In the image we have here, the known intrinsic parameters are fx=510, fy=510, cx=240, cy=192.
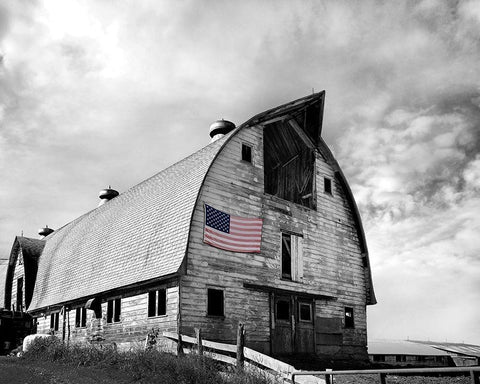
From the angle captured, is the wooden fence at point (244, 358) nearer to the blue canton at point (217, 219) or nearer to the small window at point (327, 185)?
the blue canton at point (217, 219)

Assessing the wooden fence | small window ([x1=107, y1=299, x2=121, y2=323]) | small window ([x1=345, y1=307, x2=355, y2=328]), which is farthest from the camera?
small window ([x1=345, y1=307, x2=355, y2=328])

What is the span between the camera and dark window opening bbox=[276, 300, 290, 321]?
775 inches

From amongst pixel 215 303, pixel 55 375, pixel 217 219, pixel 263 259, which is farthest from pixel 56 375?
pixel 263 259

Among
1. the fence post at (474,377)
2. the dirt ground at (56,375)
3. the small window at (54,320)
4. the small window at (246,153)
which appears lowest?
the dirt ground at (56,375)

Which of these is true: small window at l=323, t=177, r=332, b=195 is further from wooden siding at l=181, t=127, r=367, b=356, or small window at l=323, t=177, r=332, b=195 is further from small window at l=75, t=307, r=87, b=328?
small window at l=75, t=307, r=87, b=328

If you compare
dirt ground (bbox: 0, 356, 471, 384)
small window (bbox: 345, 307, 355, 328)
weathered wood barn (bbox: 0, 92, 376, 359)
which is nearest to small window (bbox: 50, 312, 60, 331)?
weathered wood barn (bbox: 0, 92, 376, 359)

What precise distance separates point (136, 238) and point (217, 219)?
3964 millimetres

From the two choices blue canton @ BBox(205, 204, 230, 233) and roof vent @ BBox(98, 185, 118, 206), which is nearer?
blue canton @ BBox(205, 204, 230, 233)

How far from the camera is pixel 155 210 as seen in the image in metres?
20.6

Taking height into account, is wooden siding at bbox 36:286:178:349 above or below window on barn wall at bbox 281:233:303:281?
below

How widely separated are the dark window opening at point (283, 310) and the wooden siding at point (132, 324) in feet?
15.5

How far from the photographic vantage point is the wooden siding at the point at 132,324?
16812mm

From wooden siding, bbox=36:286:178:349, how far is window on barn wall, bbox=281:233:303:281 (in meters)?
5.43

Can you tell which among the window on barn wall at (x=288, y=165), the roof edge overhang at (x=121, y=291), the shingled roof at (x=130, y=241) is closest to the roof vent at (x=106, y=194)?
the shingled roof at (x=130, y=241)
